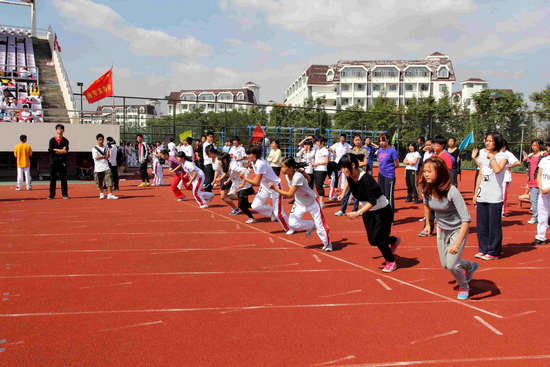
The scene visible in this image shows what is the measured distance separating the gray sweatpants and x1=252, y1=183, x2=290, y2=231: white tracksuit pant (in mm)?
3735

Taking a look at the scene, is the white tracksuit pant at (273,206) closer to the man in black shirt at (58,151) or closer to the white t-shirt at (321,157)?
the white t-shirt at (321,157)

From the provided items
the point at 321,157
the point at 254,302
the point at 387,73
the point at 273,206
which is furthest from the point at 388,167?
the point at 387,73

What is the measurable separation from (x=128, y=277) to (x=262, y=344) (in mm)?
2537

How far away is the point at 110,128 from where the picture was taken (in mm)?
18719

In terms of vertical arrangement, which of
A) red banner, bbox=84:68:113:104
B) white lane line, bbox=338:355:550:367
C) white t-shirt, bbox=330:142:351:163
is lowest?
white lane line, bbox=338:355:550:367

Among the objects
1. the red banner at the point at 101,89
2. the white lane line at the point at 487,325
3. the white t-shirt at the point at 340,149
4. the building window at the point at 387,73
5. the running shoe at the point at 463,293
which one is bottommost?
the white lane line at the point at 487,325

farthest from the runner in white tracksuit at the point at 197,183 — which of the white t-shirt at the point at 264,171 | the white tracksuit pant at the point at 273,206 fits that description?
the white t-shirt at the point at 264,171

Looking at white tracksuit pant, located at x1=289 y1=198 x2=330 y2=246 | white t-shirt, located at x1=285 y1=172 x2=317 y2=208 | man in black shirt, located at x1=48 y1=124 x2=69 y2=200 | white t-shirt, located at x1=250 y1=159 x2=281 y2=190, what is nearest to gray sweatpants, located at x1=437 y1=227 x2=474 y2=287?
white tracksuit pant, located at x1=289 y1=198 x2=330 y2=246

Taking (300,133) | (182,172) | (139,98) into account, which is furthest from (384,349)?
(300,133)

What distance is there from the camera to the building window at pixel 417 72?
7788 centimetres

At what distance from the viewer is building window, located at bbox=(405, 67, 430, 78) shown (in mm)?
77875

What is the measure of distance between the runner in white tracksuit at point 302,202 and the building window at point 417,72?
77718 millimetres

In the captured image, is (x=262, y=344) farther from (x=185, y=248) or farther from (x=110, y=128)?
(x=110, y=128)

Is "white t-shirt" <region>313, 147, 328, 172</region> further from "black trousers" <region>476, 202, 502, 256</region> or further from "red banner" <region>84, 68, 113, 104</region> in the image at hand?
"red banner" <region>84, 68, 113, 104</region>
